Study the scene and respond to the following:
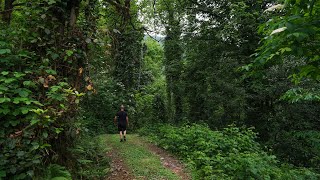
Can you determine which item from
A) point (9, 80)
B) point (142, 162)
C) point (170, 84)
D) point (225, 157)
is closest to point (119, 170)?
point (142, 162)

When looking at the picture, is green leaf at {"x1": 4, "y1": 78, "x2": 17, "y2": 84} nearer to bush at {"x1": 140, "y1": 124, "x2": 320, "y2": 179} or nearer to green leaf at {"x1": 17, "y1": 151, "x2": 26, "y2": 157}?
green leaf at {"x1": 17, "y1": 151, "x2": 26, "y2": 157}

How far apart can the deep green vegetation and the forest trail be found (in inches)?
17.6

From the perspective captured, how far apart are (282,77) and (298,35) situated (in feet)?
36.7

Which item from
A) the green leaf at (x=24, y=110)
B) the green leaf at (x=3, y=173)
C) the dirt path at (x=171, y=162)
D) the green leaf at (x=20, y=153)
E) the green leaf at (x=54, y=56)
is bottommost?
the dirt path at (x=171, y=162)

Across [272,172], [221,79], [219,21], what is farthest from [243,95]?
[272,172]

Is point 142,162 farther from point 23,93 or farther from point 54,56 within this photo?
point 23,93

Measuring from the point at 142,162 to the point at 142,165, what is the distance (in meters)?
0.29

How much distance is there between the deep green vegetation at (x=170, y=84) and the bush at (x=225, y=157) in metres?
0.05

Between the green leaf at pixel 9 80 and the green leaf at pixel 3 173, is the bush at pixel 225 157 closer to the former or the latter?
the green leaf at pixel 3 173

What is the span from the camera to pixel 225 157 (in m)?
8.48

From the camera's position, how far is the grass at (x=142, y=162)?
7.29 metres

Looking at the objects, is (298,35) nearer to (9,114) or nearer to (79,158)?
(9,114)

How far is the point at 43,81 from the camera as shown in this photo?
4.54 metres

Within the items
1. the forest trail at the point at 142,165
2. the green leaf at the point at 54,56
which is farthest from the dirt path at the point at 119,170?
the green leaf at the point at 54,56
